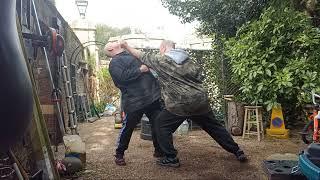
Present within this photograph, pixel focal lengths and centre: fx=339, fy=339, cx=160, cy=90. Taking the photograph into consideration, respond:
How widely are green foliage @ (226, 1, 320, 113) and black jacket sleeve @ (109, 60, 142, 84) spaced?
8.73ft

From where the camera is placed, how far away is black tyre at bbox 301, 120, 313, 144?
5.73 metres

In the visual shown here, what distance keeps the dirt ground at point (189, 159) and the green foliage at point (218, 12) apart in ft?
9.56

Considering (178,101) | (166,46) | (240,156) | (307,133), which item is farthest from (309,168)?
(307,133)

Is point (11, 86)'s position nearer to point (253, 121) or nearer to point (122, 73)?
point (122, 73)

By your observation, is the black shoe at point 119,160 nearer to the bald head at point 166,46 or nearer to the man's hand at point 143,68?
the man's hand at point 143,68

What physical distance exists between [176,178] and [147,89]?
1.36 metres

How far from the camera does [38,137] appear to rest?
323 cm

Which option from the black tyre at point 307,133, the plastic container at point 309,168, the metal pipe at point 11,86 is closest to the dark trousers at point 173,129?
the black tyre at point 307,133

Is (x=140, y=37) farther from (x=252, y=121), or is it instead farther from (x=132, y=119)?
(x=132, y=119)

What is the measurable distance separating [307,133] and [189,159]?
7.38ft

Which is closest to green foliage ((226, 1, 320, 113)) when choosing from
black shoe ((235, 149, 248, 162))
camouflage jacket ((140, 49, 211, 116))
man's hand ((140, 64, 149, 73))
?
black shoe ((235, 149, 248, 162))

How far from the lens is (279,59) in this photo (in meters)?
6.54

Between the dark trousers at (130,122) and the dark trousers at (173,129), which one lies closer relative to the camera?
the dark trousers at (173,129)

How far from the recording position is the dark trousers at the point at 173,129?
180 inches
